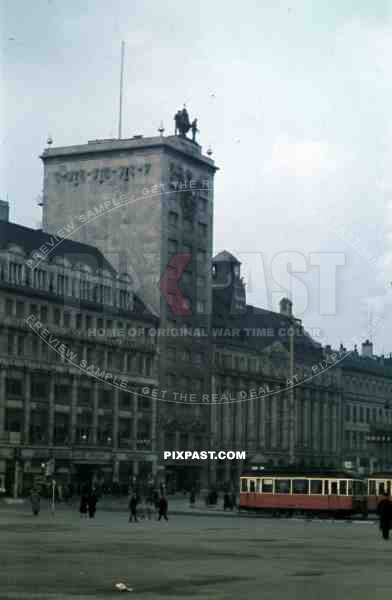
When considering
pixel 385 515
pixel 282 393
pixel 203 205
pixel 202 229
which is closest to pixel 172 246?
pixel 202 229

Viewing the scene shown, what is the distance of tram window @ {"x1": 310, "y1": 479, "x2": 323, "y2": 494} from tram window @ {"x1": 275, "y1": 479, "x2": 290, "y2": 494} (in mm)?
1676

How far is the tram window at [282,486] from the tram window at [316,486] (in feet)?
5.50

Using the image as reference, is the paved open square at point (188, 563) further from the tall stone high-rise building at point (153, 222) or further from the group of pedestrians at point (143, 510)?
the tall stone high-rise building at point (153, 222)

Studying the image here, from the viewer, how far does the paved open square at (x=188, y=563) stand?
2620 centimetres

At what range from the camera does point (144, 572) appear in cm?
3025

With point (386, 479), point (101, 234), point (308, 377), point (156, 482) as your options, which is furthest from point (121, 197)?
point (386, 479)

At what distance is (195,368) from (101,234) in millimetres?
17052

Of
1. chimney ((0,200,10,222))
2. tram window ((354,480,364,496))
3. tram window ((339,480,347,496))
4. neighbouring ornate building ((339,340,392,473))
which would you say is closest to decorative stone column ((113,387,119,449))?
chimney ((0,200,10,222))

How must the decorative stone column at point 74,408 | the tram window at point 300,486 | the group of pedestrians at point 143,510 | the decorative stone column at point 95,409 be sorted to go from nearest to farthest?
the group of pedestrians at point 143,510
the tram window at point 300,486
the decorative stone column at point 74,408
the decorative stone column at point 95,409

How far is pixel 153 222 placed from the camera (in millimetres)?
126812

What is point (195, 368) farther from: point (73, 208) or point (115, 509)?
point (115, 509)

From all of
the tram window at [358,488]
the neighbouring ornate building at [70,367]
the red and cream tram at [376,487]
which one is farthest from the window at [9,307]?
the tram window at [358,488]

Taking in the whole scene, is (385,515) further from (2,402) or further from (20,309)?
(20,309)

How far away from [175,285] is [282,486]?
52789mm
